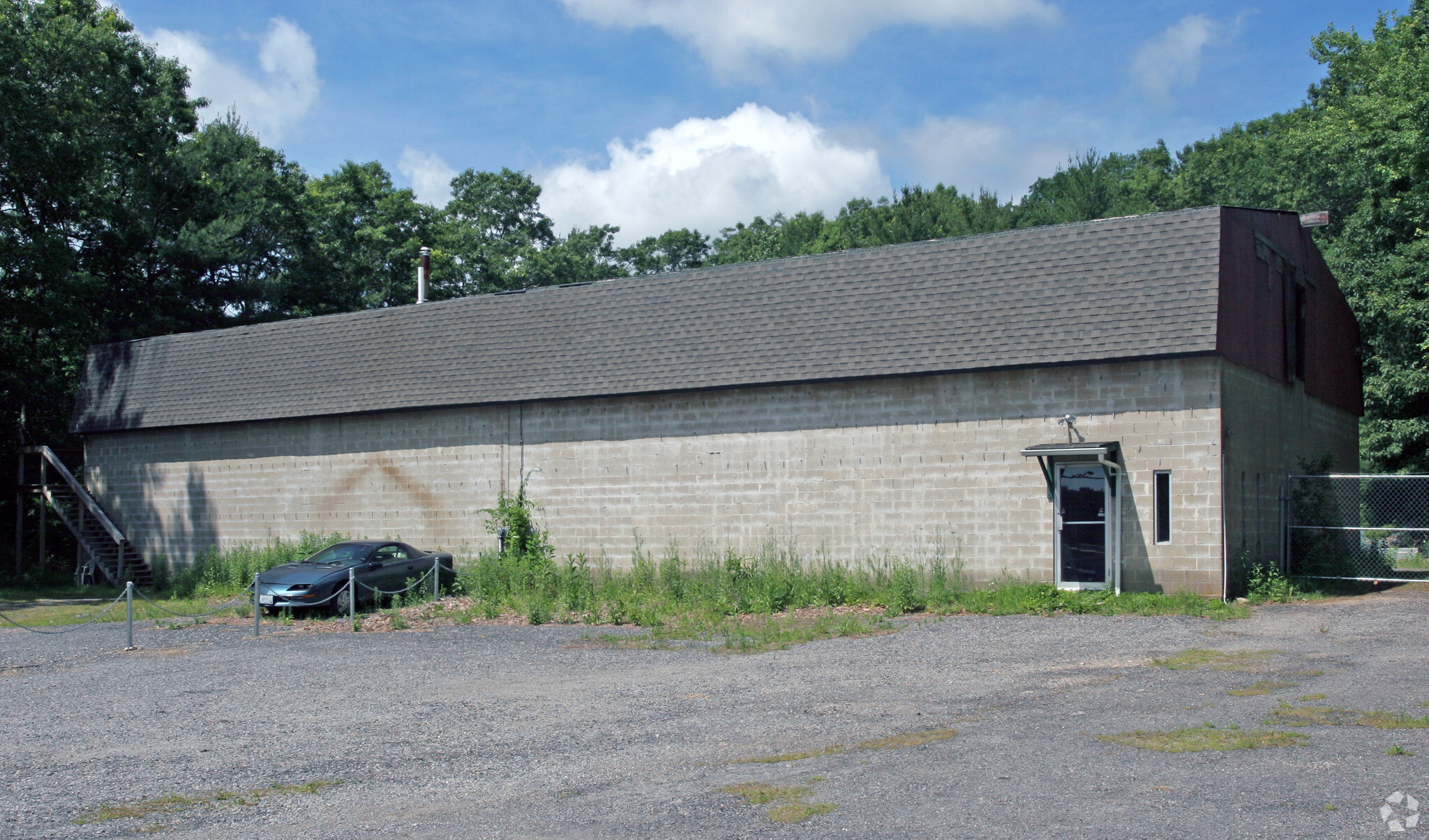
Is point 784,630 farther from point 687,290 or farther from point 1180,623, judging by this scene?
point 687,290

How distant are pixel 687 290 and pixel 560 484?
4831 mm

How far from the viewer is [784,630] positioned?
16.5m

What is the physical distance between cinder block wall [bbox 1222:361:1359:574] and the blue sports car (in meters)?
14.5

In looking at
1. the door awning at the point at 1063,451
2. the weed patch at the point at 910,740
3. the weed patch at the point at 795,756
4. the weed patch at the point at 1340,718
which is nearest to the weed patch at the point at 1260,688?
the weed patch at the point at 1340,718

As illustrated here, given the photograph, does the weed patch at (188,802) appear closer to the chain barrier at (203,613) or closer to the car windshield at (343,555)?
the chain barrier at (203,613)

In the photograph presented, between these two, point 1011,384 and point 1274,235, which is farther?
point 1274,235

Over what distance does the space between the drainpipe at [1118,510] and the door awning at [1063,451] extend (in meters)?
0.16

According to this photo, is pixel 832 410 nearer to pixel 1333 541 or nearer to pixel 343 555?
pixel 343 555

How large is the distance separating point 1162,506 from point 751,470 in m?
7.32

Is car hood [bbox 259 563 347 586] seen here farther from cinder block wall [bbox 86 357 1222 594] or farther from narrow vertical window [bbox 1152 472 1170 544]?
narrow vertical window [bbox 1152 472 1170 544]

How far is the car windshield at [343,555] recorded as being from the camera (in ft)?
67.5

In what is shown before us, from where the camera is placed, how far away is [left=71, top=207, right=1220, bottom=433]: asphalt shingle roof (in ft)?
60.5

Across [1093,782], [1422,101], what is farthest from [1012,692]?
[1422,101]

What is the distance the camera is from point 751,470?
21250 mm
